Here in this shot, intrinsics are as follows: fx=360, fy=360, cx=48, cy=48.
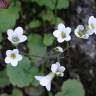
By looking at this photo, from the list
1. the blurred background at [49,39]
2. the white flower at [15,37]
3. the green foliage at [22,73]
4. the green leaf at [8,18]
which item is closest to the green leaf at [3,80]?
the blurred background at [49,39]

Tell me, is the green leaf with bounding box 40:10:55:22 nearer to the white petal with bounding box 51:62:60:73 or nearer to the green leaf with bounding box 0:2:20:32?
the green leaf with bounding box 0:2:20:32

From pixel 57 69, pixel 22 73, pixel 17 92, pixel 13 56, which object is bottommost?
pixel 17 92

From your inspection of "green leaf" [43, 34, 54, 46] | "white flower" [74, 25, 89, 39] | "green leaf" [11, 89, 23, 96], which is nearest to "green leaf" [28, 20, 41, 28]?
"green leaf" [43, 34, 54, 46]

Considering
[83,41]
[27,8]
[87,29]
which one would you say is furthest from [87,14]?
[87,29]

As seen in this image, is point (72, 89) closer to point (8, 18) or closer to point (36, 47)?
point (36, 47)

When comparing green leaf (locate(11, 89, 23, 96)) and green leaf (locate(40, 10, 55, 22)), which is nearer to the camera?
green leaf (locate(11, 89, 23, 96))

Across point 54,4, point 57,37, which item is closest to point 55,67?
point 57,37
